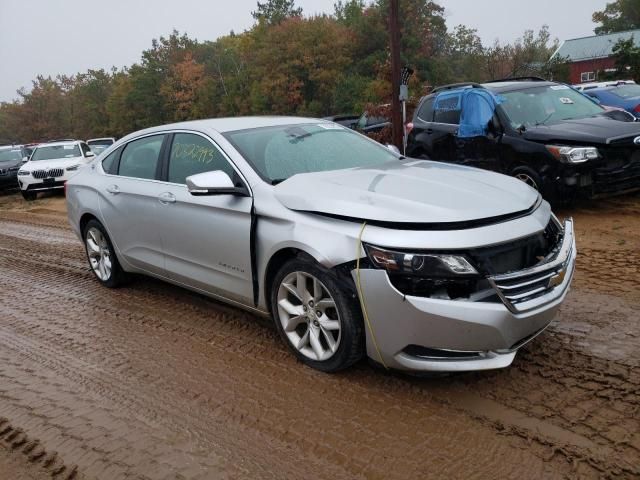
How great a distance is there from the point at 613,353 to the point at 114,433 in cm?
301

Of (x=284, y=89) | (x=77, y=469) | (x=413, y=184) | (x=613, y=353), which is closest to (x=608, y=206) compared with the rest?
(x=613, y=353)

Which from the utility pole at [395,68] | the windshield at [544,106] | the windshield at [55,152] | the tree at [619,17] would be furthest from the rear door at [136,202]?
the tree at [619,17]

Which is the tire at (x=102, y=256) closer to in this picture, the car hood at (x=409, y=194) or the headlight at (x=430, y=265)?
the car hood at (x=409, y=194)

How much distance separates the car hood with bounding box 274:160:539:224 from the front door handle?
1.13 m

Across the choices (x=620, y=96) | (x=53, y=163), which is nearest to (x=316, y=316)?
(x=620, y=96)

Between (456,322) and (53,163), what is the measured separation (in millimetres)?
15768

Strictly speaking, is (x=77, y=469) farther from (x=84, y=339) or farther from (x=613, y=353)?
(x=613, y=353)

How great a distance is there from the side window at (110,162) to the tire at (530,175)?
473 centimetres

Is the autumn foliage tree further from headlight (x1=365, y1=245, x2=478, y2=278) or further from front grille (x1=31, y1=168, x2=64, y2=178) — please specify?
headlight (x1=365, y1=245, x2=478, y2=278)

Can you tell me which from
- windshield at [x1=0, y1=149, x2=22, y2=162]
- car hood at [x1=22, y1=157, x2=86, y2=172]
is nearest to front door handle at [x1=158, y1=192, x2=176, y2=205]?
car hood at [x1=22, y1=157, x2=86, y2=172]

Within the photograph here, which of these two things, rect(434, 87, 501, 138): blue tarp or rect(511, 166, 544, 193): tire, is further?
rect(434, 87, 501, 138): blue tarp

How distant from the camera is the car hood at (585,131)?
22.0ft

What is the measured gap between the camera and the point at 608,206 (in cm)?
751

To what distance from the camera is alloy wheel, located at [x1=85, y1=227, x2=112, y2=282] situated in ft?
18.4
